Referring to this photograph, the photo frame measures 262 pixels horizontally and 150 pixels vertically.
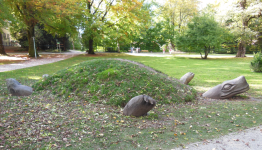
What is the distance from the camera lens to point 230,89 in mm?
6672

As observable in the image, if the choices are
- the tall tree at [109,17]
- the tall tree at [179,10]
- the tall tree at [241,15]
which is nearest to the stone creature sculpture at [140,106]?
the tall tree at [109,17]


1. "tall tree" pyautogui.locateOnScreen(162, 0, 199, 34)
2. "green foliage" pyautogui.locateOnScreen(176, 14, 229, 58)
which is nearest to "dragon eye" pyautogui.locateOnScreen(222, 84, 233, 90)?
"green foliage" pyautogui.locateOnScreen(176, 14, 229, 58)

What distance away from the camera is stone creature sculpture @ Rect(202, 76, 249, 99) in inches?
257

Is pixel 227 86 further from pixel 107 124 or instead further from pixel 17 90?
pixel 17 90

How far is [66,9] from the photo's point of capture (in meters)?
18.6

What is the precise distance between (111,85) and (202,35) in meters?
21.8

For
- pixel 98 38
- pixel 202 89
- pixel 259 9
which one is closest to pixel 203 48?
pixel 259 9

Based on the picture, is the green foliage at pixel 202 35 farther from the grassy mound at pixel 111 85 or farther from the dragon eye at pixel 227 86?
the grassy mound at pixel 111 85

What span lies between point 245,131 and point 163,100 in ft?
8.05

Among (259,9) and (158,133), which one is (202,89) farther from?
(259,9)

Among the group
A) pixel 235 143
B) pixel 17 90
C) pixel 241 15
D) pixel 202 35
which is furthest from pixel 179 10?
pixel 235 143

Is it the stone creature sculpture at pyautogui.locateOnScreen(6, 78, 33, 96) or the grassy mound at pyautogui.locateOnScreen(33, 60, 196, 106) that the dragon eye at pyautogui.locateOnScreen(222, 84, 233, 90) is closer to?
the grassy mound at pyautogui.locateOnScreen(33, 60, 196, 106)

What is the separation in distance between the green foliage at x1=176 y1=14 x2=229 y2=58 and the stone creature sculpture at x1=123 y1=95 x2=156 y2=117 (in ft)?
70.1

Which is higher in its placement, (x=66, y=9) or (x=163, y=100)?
(x=66, y=9)
